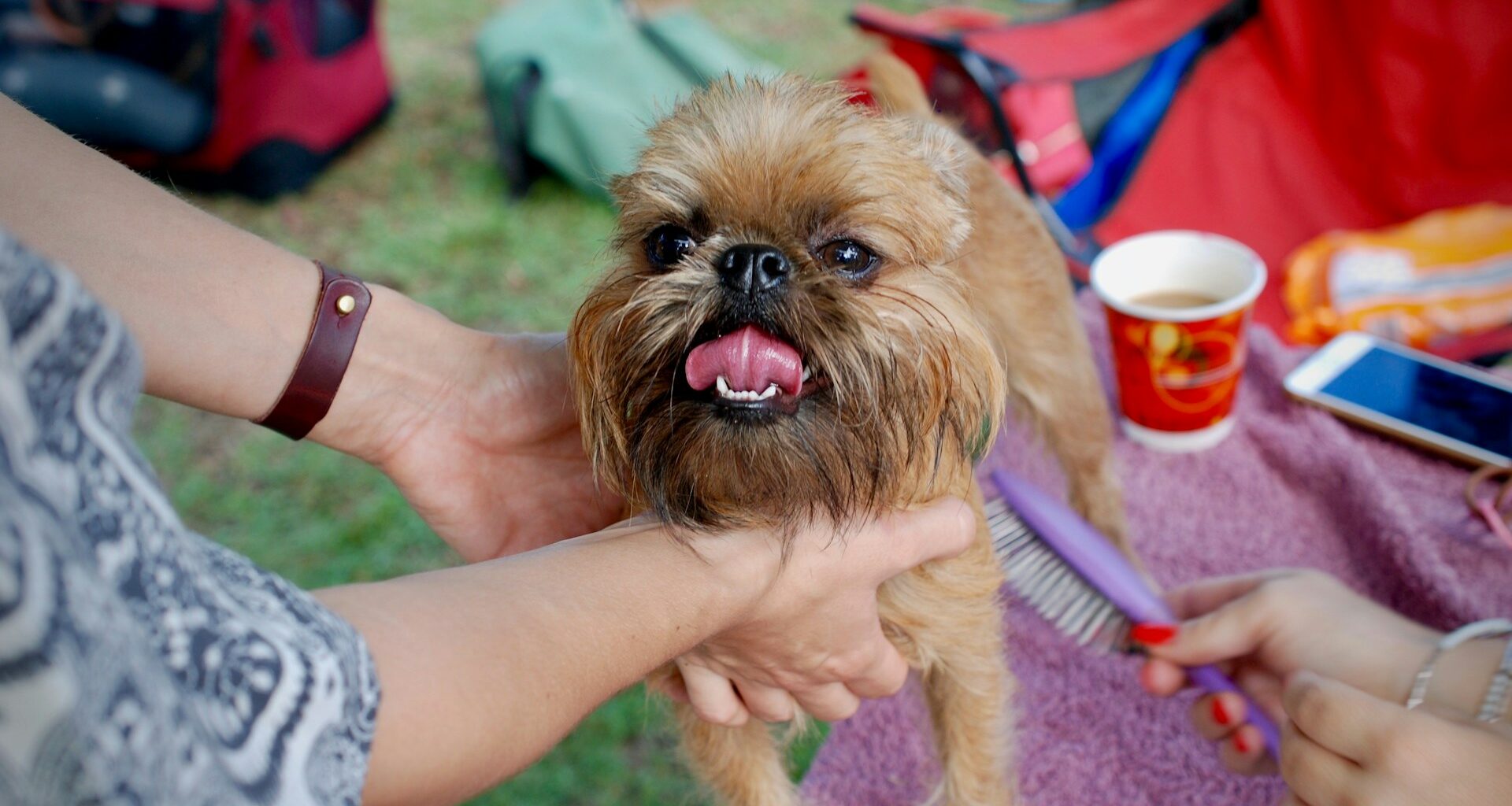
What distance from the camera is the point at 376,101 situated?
5.26 metres

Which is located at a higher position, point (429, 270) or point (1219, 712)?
point (1219, 712)

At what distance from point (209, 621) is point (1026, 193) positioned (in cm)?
308

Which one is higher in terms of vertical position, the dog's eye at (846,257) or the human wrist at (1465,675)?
the dog's eye at (846,257)

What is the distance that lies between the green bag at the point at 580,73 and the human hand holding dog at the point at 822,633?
277 centimetres

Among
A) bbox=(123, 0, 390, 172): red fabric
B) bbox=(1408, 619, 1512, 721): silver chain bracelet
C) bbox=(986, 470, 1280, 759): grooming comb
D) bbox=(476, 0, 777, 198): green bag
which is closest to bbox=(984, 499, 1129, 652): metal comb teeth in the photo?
bbox=(986, 470, 1280, 759): grooming comb

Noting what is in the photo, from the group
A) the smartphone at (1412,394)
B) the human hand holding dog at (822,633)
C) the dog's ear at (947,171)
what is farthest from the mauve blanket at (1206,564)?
the dog's ear at (947,171)

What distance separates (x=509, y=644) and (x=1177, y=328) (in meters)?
1.99

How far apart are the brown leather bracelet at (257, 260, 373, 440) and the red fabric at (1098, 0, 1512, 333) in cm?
279

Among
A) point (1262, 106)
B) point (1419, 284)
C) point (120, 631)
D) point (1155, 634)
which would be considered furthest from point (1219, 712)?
point (1262, 106)

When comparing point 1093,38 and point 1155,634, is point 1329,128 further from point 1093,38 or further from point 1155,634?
point 1155,634

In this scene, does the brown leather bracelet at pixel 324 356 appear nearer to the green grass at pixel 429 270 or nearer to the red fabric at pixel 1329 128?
the green grass at pixel 429 270

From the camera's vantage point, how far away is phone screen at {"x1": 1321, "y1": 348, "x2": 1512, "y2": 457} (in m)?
2.69

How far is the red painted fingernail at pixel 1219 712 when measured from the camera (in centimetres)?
185

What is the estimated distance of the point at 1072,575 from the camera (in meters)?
2.13
